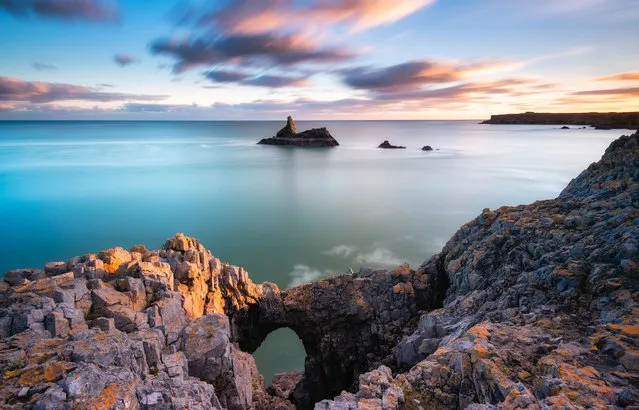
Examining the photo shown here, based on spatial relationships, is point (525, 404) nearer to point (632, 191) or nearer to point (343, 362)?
point (632, 191)

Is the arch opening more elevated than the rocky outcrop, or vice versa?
the rocky outcrop

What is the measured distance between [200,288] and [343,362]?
912 centimetres

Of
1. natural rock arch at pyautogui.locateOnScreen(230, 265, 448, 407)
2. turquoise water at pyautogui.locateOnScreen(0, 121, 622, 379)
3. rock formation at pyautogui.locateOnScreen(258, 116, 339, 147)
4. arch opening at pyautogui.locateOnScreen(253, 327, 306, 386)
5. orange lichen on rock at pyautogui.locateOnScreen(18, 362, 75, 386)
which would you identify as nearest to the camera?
orange lichen on rock at pyautogui.locateOnScreen(18, 362, 75, 386)

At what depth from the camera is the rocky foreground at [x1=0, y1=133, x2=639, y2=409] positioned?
28.0ft

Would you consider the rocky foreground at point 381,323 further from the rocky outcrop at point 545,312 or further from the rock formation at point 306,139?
the rock formation at point 306,139

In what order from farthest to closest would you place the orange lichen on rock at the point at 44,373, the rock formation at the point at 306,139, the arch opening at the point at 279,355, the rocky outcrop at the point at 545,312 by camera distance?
the rock formation at the point at 306,139, the arch opening at the point at 279,355, the rocky outcrop at the point at 545,312, the orange lichen on rock at the point at 44,373

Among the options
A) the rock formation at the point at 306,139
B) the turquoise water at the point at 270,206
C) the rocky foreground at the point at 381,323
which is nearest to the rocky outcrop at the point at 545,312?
the rocky foreground at the point at 381,323

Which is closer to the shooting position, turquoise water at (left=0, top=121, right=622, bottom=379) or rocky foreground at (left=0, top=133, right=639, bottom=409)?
rocky foreground at (left=0, top=133, right=639, bottom=409)

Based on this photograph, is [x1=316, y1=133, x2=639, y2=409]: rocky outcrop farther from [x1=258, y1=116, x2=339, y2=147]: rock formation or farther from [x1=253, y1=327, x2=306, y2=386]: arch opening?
[x1=258, y1=116, x2=339, y2=147]: rock formation

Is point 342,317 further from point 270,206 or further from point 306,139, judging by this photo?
point 306,139

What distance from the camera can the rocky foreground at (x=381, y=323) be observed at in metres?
8.54

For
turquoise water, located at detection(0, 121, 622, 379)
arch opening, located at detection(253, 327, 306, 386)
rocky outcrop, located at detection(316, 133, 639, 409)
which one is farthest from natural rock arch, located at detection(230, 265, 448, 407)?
turquoise water, located at detection(0, 121, 622, 379)

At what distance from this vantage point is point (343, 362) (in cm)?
Result: 2017

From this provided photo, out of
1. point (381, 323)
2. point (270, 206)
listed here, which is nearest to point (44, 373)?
point (381, 323)
